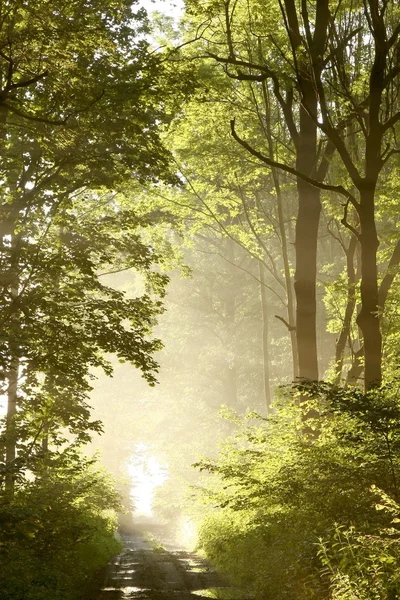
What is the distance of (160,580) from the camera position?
13070 millimetres

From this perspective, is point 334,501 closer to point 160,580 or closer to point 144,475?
point 160,580

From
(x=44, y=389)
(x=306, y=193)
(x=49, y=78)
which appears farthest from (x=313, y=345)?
(x=49, y=78)

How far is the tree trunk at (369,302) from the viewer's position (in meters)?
12.2

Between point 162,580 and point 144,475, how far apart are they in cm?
4655

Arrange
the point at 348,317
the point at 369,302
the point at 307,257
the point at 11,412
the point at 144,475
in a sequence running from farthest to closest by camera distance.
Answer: the point at 144,475, the point at 348,317, the point at 11,412, the point at 307,257, the point at 369,302

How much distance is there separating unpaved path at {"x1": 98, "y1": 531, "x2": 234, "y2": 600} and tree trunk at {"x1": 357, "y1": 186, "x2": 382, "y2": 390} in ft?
15.9

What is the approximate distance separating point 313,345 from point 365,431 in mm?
7791

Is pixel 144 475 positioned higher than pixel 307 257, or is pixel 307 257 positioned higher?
pixel 144 475

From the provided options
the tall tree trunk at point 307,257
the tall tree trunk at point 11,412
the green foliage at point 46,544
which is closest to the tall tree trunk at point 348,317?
the tall tree trunk at point 307,257

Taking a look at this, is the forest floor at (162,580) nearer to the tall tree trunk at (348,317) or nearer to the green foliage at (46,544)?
the green foliage at (46,544)

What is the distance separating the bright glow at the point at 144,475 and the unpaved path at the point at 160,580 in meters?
34.6

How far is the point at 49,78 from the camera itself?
39.6ft

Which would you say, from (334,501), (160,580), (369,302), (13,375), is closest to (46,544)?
(160,580)

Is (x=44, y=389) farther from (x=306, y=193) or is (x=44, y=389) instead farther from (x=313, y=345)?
(x=306, y=193)
